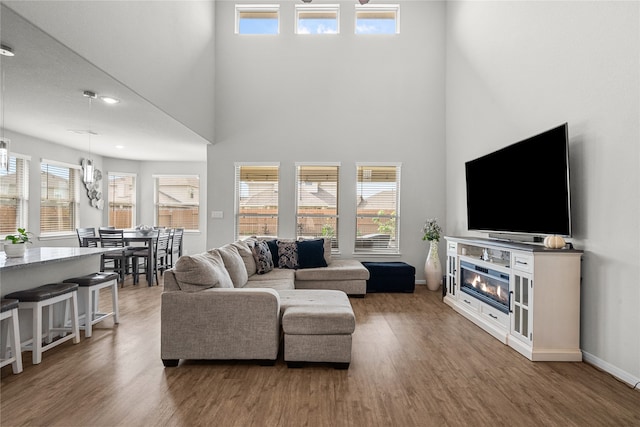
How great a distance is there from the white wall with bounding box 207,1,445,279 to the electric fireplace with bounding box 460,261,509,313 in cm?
194

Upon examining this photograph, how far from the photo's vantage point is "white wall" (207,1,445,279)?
6422 mm

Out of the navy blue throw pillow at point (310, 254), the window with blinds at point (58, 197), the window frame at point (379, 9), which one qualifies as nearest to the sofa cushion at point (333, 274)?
the navy blue throw pillow at point (310, 254)

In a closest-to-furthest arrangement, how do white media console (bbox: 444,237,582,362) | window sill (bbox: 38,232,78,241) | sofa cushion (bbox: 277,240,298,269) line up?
1. white media console (bbox: 444,237,582,362)
2. sofa cushion (bbox: 277,240,298,269)
3. window sill (bbox: 38,232,78,241)

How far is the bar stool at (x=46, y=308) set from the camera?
A: 2.88 metres

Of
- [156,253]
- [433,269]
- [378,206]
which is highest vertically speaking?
[378,206]

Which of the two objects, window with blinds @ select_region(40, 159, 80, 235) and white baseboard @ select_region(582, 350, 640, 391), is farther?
window with blinds @ select_region(40, 159, 80, 235)

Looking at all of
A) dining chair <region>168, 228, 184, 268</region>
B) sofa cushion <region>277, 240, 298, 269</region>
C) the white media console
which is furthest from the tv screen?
dining chair <region>168, 228, 184, 268</region>

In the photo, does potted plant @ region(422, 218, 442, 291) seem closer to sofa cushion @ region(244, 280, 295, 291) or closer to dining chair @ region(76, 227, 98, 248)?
sofa cushion @ region(244, 280, 295, 291)

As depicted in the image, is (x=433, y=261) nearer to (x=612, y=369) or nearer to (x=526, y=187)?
(x=526, y=187)

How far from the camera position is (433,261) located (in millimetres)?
5992

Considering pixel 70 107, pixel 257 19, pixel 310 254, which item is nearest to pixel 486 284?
pixel 310 254

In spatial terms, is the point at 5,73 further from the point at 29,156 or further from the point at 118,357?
the point at 29,156

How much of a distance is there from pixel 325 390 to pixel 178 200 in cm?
717

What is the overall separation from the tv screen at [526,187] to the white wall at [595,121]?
0.57 feet
